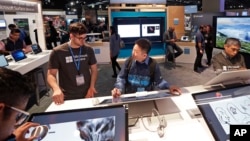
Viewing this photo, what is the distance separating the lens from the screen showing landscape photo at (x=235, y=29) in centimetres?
425

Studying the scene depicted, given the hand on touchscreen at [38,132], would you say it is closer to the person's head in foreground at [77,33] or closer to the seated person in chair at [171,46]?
the person's head in foreground at [77,33]

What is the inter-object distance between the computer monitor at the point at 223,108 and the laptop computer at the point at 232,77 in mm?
256

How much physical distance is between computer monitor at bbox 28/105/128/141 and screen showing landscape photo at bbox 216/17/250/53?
368 centimetres

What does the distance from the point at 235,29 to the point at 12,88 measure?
15.4 feet

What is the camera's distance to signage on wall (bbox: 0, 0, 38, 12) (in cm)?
536

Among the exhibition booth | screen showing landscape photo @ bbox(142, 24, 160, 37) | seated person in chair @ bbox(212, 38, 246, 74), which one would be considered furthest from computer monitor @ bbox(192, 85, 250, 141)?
screen showing landscape photo @ bbox(142, 24, 160, 37)

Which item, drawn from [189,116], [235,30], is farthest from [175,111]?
[235,30]

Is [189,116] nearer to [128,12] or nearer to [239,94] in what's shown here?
[239,94]

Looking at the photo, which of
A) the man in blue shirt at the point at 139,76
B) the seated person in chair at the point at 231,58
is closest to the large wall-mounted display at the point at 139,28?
the seated person in chair at the point at 231,58

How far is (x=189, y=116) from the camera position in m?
1.60

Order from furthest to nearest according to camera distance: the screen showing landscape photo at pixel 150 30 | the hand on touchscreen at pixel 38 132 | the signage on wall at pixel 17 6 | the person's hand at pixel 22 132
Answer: the screen showing landscape photo at pixel 150 30
the signage on wall at pixel 17 6
the hand on touchscreen at pixel 38 132
the person's hand at pixel 22 132

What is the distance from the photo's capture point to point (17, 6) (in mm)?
5832

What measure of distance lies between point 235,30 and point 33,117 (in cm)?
447

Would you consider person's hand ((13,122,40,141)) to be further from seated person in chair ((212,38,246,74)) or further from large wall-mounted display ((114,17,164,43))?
large wall-mounted display ((114,17,164,43))
